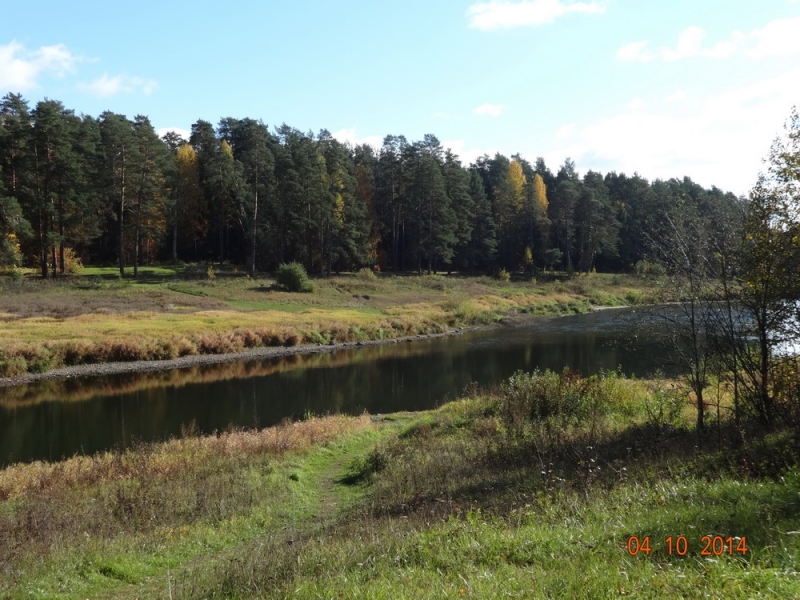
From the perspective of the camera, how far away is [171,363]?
109 feet

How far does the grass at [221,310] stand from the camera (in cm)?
3278

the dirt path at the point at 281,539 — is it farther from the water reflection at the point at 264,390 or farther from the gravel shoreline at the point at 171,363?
the gravel shoreline at the point at 171,363

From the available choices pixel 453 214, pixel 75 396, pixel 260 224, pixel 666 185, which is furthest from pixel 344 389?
pixel 666 185

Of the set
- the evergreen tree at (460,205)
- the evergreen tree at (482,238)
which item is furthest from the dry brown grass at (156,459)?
the evergreen tree at (482,238)

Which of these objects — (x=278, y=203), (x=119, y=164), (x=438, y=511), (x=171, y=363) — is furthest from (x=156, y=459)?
(x=278, y=203)

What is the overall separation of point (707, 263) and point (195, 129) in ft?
274

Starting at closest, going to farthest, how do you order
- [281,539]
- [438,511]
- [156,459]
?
[438,511] < [281,539] < [156,459]

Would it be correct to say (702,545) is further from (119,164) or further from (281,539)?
(119,164)

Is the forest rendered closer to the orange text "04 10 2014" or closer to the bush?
the bush

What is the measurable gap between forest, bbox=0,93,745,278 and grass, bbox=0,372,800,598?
3783cm

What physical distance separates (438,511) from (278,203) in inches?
2488

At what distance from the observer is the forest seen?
2115 inches

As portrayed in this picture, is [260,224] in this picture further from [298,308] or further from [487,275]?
[487,275]

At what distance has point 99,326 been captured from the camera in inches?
1403
